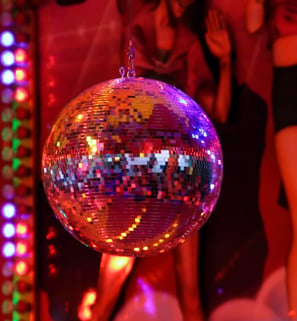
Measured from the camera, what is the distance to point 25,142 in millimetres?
2924

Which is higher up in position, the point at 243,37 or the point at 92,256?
the point at 243,37

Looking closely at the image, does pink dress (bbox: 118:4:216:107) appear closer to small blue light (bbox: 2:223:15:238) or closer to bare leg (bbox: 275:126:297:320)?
Answer: bare leg (bbox: 275:126:297:320)

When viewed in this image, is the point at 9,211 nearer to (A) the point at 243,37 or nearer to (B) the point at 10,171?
(B) the point at 10,171

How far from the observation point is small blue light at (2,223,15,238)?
9.41ft

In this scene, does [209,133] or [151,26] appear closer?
[209,133]

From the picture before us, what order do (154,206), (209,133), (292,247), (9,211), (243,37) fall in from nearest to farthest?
(154,206), (209,133), (292,247), (243,37), (9,211)

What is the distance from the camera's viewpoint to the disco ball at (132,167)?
119 cm

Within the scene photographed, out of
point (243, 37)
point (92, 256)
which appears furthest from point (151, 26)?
point (92, 256)

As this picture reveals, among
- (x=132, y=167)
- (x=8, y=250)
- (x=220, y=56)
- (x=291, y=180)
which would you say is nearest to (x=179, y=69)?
(x=220, y=56)

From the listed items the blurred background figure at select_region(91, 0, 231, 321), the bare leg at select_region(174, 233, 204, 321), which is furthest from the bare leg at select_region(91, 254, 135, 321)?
the bare leg at select_region(174, 233, 204, 321)

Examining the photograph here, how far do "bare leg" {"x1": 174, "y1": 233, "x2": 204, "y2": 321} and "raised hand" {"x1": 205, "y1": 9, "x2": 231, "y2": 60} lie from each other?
2.44 ft

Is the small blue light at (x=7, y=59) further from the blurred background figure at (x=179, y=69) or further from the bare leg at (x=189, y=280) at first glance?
the bare leg at (x=189, y=280)

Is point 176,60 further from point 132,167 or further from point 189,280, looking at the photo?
point 132,167

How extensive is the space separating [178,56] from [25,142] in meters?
0.76
